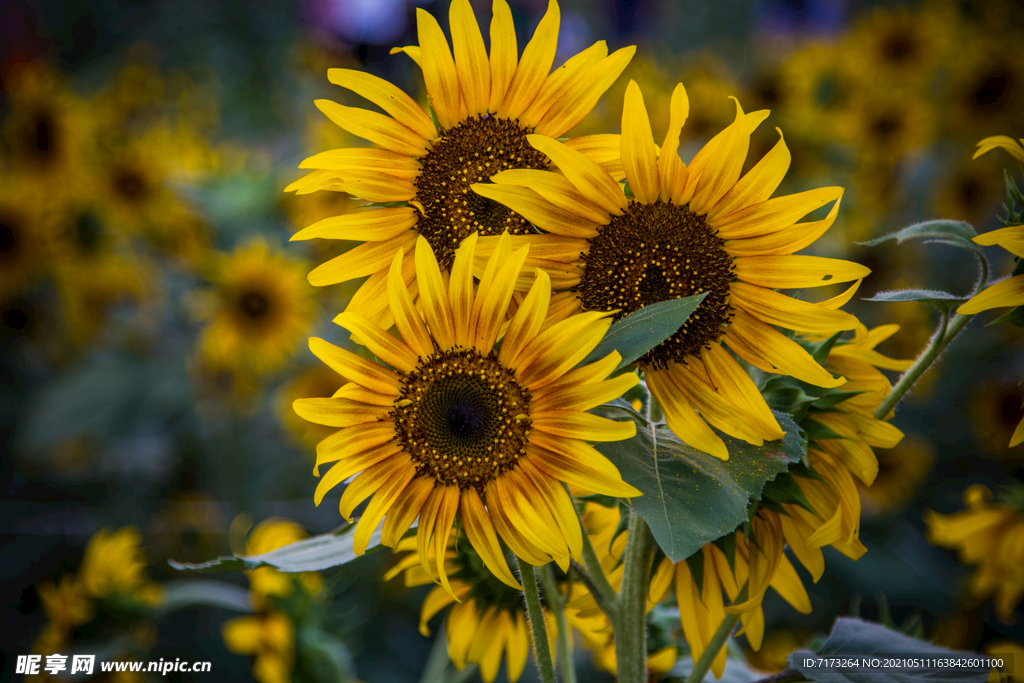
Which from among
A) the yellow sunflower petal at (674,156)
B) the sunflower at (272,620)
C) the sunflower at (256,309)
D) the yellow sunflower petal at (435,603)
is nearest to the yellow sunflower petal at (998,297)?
the yellow sunflower petal at (674,156)

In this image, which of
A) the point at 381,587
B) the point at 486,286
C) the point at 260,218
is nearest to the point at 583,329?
the point at 486,286

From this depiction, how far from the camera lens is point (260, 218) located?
240 cm

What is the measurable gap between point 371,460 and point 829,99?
248 cm

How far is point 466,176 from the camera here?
646 mm

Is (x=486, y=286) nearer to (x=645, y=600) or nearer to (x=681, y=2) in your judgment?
(x=645, y=600)

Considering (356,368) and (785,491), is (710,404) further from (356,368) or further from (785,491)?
(356,368)

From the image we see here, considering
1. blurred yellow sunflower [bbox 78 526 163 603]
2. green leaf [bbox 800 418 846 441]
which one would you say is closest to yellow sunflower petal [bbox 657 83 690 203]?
green leaf [bbox 800 418 846 441]

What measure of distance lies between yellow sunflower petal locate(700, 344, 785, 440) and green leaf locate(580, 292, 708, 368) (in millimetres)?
101

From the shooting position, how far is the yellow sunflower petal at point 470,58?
649mm

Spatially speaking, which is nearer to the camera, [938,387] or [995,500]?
[995,500]

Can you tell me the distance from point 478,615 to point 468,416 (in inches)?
15.1

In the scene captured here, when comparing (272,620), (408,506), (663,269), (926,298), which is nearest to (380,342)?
(408,506)

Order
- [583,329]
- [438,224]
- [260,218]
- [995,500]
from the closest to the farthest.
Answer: [583,329]
[438,224]
[995,500]
[260,218]

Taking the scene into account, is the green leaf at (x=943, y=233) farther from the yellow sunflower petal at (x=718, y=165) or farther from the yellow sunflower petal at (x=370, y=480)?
the yellow sunflower petal at (x=370, y=480)
